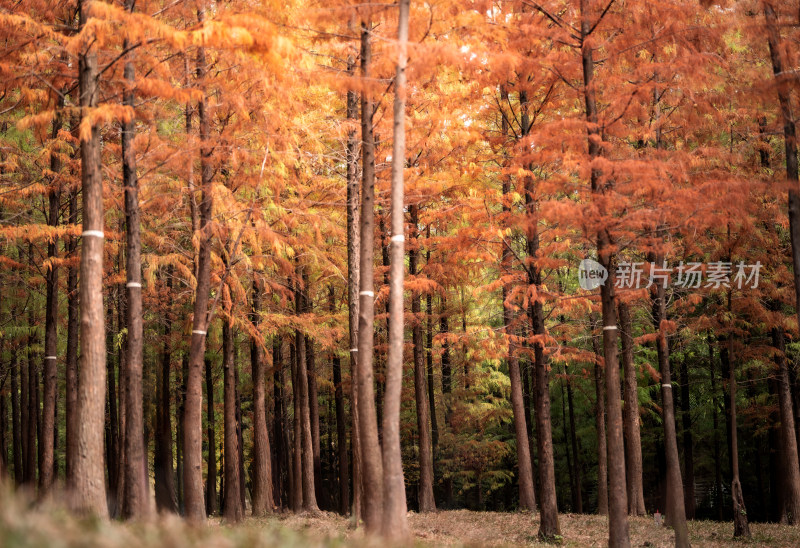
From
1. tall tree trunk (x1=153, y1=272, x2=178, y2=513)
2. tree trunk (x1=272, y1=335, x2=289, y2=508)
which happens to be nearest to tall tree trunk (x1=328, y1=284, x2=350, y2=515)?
tree trunk (x1=272, y1=335, x2=289, y2=508)

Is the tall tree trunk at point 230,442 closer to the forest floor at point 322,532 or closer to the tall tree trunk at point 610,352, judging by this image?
the forest floor at point 322,532

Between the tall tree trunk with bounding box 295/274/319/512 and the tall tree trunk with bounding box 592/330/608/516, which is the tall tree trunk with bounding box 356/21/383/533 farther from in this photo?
the tall tree trunk with bounding box 592/330/608/516

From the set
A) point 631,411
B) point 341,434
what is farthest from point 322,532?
point 341,434

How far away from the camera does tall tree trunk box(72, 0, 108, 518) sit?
31.0 ft

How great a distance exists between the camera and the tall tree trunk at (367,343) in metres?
11.1

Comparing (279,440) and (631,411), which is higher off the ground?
(631,411)

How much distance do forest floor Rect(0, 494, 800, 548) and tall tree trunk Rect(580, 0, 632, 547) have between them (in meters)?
1.94

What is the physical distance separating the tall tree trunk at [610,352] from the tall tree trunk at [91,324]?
7.81 meters

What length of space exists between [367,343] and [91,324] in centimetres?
395

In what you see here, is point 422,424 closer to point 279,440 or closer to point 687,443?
point 687,443

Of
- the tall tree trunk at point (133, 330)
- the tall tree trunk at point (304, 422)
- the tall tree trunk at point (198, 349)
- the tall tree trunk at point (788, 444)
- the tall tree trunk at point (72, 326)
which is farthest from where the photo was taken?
the tall tree trunk at point (304, 422)

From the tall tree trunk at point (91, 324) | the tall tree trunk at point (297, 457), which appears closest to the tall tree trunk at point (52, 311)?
the tall tree trunk at point (91, 324)

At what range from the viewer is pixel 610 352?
1262 cm

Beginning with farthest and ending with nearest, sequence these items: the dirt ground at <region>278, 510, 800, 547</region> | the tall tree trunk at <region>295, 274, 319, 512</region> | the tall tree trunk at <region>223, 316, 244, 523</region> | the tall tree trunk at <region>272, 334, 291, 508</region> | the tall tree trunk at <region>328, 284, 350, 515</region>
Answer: the tall tree trunk at <region>272, 334, 291, 508</region>
the tall tree trunk at <region>328, 284, 350, 515</region>
the tall tree trunk at <region>295, 274, 319, 512</region>
the tall tree trunk at <region>223, 316, 244, 523</region>
the dirt ground at <region>278, 510, 800, 547</region>
